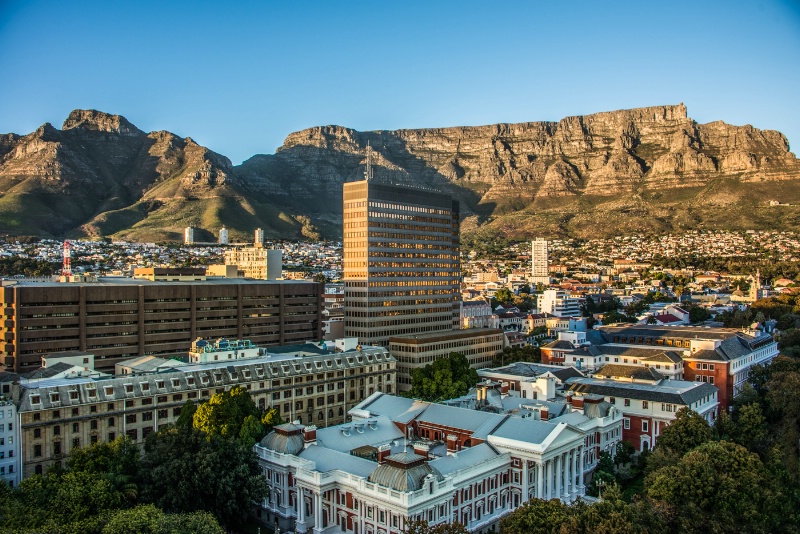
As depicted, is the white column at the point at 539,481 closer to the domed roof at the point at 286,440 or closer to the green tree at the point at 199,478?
the domed roof at the point at 286,440

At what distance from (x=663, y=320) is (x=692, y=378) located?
217 feet

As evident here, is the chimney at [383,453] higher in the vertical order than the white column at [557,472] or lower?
higher

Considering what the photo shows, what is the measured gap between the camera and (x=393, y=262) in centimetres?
14362

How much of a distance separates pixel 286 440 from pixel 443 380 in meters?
48.2

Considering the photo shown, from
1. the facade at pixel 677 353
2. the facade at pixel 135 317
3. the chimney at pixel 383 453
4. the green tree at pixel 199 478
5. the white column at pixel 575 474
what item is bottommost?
the white column at pixel 575 474

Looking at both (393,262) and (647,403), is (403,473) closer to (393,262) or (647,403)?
(647,403)

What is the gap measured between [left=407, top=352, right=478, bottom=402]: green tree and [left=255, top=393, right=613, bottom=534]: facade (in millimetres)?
27317

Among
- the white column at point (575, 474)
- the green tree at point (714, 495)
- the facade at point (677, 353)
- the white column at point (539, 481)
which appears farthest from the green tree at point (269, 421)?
the facade at point (677, 353)

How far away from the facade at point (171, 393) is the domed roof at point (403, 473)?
37.2 m

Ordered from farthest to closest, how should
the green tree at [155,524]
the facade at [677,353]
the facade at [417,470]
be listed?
1. the facade at [677,353]
2. the facade at [417,470]
3. the green tree at [155,524]

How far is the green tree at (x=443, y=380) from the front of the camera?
11212 centimetres

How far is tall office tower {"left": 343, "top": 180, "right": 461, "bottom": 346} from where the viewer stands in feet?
456

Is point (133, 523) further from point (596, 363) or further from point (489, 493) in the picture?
point (596, 363)

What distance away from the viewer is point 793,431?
300ft
